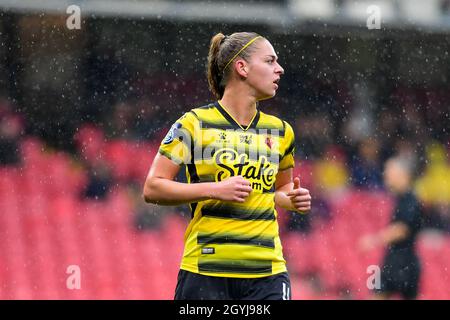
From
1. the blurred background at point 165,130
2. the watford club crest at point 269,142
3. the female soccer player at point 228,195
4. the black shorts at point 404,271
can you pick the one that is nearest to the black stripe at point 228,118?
the female soccer player at point 228,195

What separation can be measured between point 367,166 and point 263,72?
6148 millimetres

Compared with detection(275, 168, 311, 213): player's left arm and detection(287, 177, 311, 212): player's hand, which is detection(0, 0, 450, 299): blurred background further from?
detection(287, 177, 311, 212): player's hand

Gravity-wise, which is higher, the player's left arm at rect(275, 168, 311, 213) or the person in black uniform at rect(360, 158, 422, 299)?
the player's left arm at rect(275, 168, 311, 213)

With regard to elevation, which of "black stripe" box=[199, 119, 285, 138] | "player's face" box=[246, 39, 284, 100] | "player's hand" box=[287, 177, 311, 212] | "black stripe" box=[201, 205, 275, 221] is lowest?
"black stripe" box=[201, 205, 275, 221]

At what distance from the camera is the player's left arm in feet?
11.7

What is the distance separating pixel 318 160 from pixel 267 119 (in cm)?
578

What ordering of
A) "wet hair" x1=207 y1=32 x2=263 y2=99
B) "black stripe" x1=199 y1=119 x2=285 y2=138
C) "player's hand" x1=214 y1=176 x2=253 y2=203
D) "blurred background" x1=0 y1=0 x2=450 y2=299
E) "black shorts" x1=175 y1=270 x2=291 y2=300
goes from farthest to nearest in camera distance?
"blurred background" x1=0 y1=0 x2=450 y2=299 < "wet hair" x1=207 y1=32 x2=263 y2=99 < "black stripe" x1=199 y1=119 x2=285 y2=138 < "black shorts" x1=175 y1=270 x2=291 y2=300 < "player's hand" x1=214 y1=176 x2=253 y2=203

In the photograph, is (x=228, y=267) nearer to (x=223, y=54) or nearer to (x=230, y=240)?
(x=230, y=240)

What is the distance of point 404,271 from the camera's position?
7.08 m

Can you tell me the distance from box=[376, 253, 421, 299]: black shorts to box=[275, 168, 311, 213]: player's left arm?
10.9 ft

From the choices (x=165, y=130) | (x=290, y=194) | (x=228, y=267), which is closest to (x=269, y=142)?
(x=290, y=194)

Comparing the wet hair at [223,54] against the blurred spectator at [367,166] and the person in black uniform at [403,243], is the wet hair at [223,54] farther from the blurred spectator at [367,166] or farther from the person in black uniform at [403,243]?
the blurred spectator at [367,166]

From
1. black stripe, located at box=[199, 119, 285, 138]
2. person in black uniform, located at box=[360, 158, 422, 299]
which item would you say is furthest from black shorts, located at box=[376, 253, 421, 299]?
black stripe, located at box=[199, 119, 285, 138]

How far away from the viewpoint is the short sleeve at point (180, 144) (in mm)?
3559
